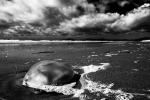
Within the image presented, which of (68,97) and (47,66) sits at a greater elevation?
(47,66)

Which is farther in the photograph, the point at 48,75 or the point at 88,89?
the point at 48,75

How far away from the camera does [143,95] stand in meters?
6.34

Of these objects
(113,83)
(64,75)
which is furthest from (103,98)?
(64,75)

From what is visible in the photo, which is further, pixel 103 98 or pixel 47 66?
pixel 47 66

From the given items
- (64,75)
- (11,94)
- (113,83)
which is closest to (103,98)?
(113,83)

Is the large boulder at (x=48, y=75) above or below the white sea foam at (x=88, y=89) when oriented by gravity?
above

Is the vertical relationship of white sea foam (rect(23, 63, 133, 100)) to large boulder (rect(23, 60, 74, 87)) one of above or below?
below

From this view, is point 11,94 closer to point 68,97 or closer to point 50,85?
point 50,85

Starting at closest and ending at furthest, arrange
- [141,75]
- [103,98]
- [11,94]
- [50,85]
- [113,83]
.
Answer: [103,98] < [11,94] < [50,85] < [113,83] < [141,75]

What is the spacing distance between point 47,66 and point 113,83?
11.3ft

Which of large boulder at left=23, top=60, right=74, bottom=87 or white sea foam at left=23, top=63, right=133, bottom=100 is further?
large boulder at left=23, top=60, right=74, bottom=87

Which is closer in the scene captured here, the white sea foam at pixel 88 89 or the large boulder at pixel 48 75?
the white sea foam at pixel 88 89

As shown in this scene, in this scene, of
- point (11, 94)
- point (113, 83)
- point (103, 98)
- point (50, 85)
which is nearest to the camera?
point (103, 98)

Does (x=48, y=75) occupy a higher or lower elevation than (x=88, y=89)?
higher
